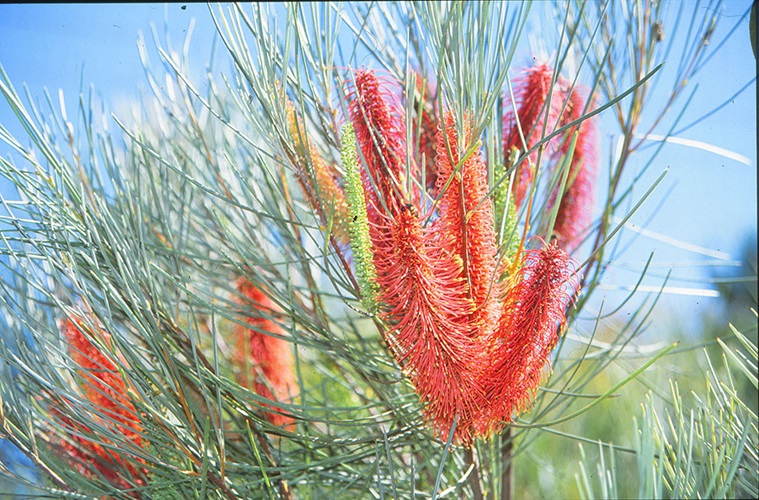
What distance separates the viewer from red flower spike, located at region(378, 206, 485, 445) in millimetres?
321

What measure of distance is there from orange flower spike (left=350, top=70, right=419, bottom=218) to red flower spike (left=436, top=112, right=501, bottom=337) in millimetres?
19

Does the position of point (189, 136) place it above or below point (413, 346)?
above

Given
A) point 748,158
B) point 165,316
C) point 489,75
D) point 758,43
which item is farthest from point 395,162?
point 748,158

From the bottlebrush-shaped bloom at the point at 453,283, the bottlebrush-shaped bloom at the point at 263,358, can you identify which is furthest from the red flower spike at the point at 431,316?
the bottlebrush-shaped bloom at the point at 263,358

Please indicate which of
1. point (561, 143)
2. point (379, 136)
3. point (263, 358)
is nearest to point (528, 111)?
point (561, 143)

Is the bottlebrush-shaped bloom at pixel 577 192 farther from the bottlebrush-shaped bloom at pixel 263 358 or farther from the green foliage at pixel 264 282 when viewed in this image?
the bottlebrush-shaped bloom at pixel 263 358

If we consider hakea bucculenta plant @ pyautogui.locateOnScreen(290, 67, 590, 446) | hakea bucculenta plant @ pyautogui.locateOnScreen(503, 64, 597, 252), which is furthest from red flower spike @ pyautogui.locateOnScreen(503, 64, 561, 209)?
hakea bucculenta plant @ pyautogui.locateOnScreen(290, 67, 590, 446)

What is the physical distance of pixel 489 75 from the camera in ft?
1.06

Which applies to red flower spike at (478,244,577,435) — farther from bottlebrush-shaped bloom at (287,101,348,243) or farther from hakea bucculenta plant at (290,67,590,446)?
bottlebrush-shaped bloom at (287,101,348,243)

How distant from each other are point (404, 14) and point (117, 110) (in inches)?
12.0

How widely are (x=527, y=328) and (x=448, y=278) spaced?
4 cm

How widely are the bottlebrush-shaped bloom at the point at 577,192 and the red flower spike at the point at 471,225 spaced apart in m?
0.15

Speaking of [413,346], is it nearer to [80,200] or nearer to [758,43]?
[80,200]

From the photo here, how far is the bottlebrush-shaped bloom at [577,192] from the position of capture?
0.49 meters
